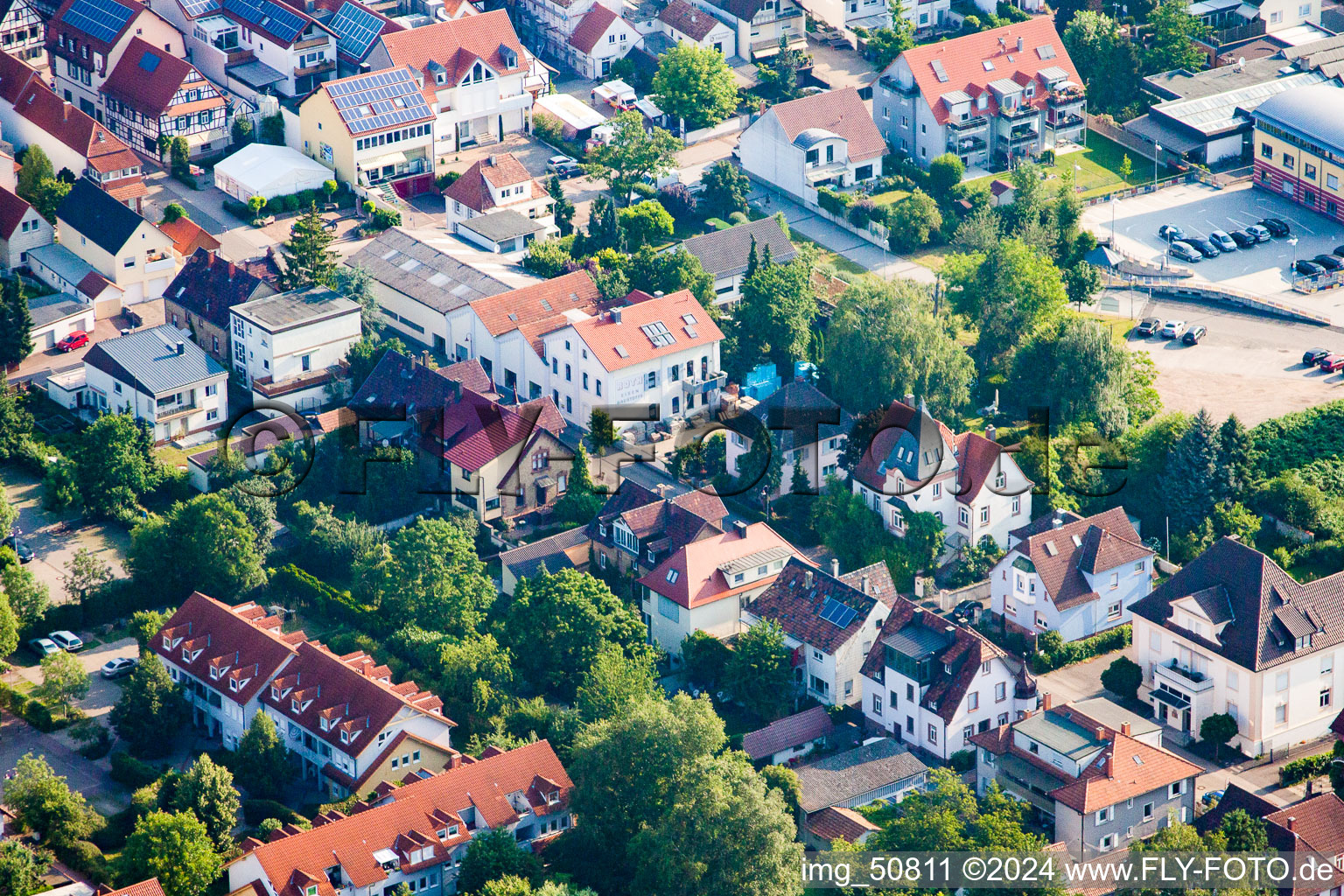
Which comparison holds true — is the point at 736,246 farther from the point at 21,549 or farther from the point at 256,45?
the point at 21,549

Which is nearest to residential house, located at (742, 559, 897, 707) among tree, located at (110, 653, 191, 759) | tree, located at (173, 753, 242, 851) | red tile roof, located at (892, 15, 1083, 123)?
tree, located at (173, 753, 242, 851)

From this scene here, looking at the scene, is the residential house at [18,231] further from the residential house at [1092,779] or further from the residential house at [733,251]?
the residential house at [1092,779]

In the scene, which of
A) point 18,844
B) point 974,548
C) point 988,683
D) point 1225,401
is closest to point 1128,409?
point 1225,401

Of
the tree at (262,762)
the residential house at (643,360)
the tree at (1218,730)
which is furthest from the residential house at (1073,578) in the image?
the tree at (262,762)

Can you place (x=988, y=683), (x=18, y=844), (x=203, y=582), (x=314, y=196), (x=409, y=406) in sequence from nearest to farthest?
(x=18, y=844) → (x=988, y=683) → (x=203, y=582) → (x=409, y=406) → (x=314, y=196)

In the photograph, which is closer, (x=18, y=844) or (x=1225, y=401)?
(x=18, y=844)

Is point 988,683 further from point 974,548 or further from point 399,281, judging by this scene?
point 399,281

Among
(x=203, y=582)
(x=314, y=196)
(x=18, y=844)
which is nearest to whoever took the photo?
(x=18, y=844)
